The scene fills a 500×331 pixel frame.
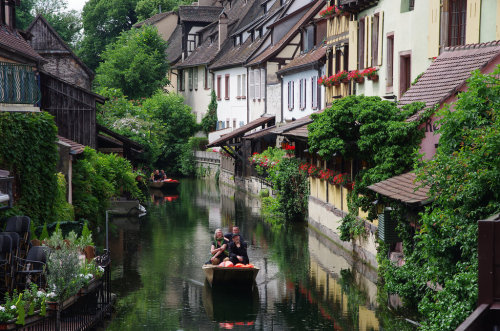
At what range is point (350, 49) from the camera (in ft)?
87.5

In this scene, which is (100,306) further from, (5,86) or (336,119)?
(336,119)

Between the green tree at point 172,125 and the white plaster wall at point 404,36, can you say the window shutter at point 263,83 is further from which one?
the white plaster wall at point 404,36

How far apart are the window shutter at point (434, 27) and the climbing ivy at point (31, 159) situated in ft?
30.8

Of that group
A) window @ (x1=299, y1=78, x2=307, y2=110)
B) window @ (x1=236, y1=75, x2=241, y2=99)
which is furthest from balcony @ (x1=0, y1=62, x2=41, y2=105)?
window @ (x1=236, y1=75, x2=241, y2=99)

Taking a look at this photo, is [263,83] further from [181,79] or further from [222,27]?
[181,79]

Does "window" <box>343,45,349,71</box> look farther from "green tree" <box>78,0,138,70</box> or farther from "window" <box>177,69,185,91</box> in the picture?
"green tree" <box>78,0,138,70</box>

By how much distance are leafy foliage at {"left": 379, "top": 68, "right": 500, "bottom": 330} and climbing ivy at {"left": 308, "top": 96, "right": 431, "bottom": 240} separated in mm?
3984

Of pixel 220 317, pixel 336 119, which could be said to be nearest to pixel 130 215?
pixel 336 119

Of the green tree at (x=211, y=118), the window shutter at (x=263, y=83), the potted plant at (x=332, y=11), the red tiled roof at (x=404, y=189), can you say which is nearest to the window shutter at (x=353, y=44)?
the potted plant at (x=332, y=11)

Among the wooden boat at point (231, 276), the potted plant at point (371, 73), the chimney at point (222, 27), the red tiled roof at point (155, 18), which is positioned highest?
the red tiled roof at point (155, 18)

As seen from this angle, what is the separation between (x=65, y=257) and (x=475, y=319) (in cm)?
691

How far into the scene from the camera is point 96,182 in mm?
26422

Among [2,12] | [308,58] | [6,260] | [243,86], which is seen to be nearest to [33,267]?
[6,260]

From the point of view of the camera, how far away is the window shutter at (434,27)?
63.9 ft
